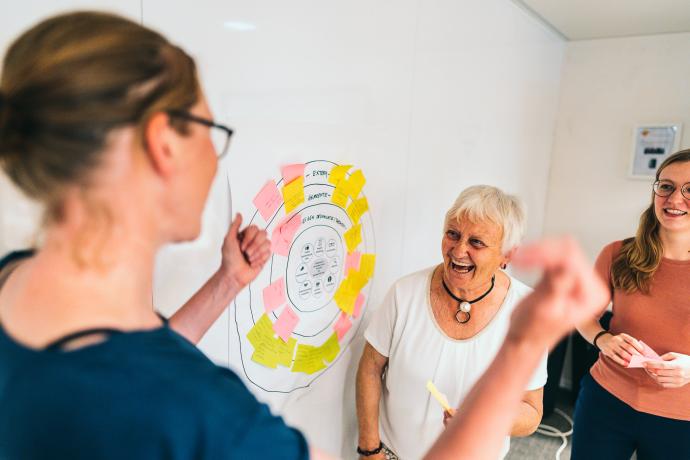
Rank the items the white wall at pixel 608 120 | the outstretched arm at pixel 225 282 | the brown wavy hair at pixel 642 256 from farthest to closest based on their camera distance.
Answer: the white wall at pixel 608 120 < the brown wavy hair at pixel 642 256 < the outstretched arm at pixel 225 282

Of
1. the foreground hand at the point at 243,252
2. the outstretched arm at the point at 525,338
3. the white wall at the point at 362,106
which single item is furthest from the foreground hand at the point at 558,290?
the white wall at the point at 362,106

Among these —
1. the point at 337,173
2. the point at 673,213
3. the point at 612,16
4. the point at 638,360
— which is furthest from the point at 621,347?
the point at 612,16

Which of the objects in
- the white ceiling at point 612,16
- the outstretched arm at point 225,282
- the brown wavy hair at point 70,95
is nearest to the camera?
the brown wavy hair at point 70,95

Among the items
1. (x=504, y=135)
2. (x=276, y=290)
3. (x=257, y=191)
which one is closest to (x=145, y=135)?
(x=257, y=191)

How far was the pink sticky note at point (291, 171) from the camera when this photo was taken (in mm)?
1237

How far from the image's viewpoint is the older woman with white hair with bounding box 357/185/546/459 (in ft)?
4.66

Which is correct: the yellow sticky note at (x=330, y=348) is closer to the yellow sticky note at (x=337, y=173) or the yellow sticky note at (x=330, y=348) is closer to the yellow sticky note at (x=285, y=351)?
the yellow sticky note at (x=285, y=351)

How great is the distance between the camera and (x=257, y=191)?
1169 mm

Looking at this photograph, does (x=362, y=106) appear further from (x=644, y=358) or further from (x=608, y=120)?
(x=608, y=120)

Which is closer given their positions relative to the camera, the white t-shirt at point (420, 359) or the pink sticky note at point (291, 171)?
the pink sticky note at point (291, 171)

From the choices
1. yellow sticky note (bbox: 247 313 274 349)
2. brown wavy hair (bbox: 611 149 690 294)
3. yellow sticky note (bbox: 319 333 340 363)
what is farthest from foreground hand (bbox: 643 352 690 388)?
yellow sticky note (bbox: 247 313 274 349)

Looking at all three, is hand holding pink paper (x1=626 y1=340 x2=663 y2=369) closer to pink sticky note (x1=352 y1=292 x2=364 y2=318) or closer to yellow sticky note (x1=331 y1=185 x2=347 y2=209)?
pink sticky note (x1=352 y1=292 x2=364 y2=318)

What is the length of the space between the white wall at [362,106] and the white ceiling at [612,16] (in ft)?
0.37

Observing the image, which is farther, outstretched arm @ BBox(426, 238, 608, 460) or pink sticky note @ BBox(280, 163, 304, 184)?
pink sticky note @ BBox(280, 163, 304, 184)
